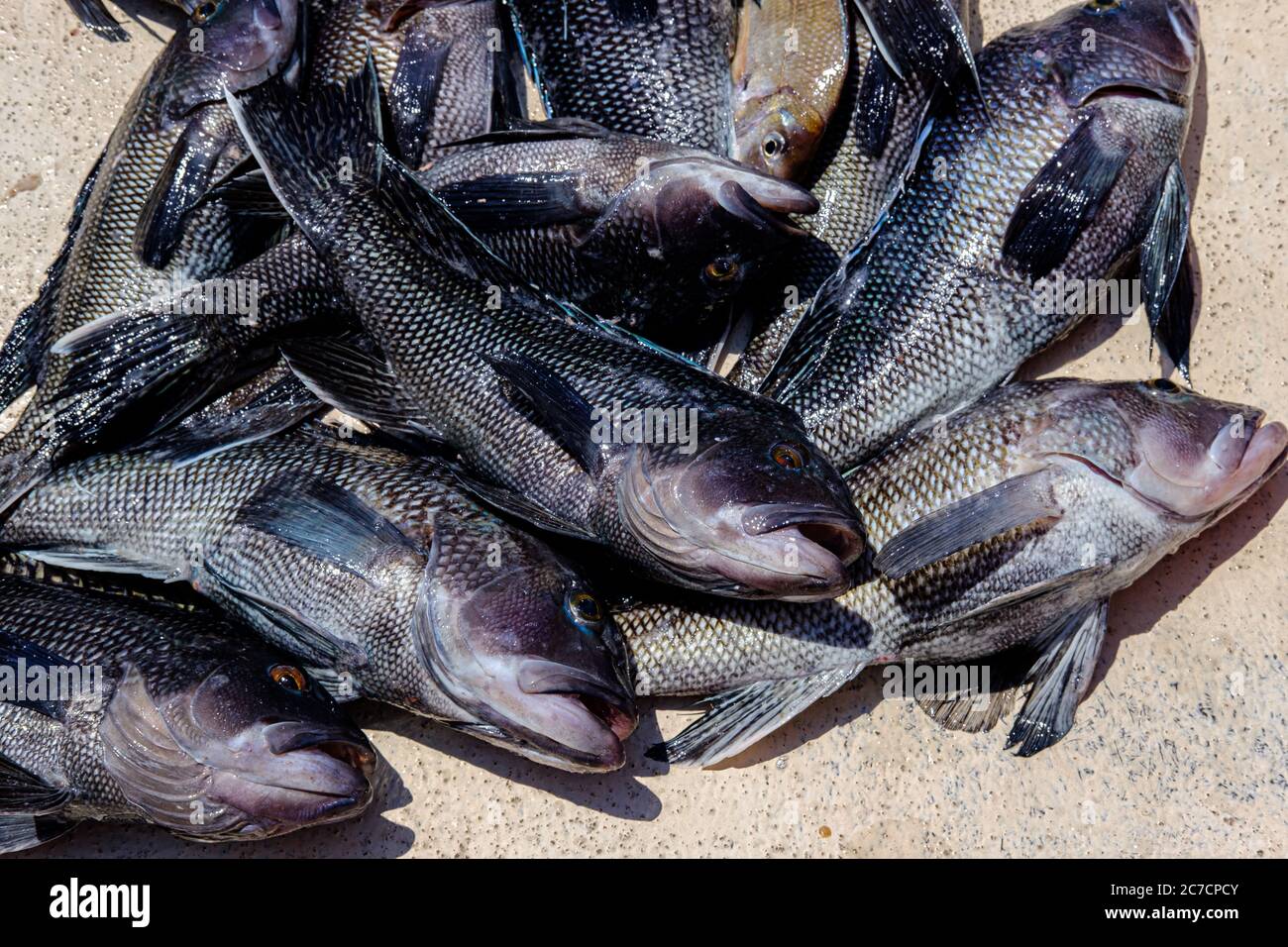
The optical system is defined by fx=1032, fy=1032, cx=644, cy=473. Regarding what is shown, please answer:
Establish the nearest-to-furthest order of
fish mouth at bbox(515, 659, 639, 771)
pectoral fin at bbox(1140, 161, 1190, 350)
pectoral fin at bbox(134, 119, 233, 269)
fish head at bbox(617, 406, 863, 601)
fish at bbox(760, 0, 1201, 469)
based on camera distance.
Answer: fish head at bbox(617, 406, 863, 601) → fish mouth at bbox(515, 659, 639, 771) → fish at bbox(760, 0, 1201, 469) → pectoral fin at bbox(1140, 161, 1190, 350) → pectoral fin at bbox(134, 119, 233, 269)

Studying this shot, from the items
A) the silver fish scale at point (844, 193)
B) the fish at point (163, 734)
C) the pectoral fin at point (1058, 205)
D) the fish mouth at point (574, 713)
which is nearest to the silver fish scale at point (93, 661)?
the fish at point (163, 734)

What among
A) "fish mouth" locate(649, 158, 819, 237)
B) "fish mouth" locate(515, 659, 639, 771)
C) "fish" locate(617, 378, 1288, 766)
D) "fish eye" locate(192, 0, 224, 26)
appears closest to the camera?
"fish mouth" locate(515, 659, 639, 771)

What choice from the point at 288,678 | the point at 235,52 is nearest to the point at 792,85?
the point at 235,52

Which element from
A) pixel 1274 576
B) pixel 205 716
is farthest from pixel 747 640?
pixel 1274 576

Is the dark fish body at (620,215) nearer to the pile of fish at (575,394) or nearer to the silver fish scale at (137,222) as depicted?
the pile of fish at (575,394)

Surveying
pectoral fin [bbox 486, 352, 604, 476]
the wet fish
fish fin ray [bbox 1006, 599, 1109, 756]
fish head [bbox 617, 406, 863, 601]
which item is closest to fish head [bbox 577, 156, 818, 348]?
the wet fish

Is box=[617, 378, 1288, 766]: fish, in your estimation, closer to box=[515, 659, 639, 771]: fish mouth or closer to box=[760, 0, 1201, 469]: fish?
box=[760, 0, 1201, 469]: fish
